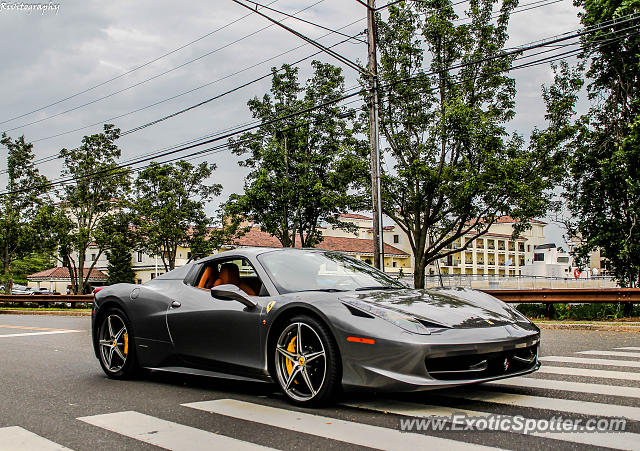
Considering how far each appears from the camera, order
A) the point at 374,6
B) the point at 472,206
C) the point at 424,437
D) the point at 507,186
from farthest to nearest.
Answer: the point at 472,206, the point at 507,186, the point at 374,6, the point at 424,437

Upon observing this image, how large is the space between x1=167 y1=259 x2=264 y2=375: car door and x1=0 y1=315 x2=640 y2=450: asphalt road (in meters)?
0.30

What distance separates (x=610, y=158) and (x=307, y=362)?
1812 centimetres

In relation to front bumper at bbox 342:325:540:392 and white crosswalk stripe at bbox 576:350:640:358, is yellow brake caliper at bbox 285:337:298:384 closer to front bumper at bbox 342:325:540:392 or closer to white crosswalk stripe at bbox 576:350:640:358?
front bumper at bbox 342:325:540:392

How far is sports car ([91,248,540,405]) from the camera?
157 inches

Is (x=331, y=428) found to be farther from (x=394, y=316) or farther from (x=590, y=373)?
(x=590, y=373)

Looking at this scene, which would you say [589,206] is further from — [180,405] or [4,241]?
[4,241]

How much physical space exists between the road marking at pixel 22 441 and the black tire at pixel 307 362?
1652 mm

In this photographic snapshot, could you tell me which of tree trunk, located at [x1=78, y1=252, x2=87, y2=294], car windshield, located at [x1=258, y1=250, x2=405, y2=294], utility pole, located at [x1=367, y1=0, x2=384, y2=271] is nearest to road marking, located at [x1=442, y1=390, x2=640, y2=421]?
car windshield, located at [x1=258, y1=250, x2=405, y2=294]

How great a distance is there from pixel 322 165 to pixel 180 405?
4119cm

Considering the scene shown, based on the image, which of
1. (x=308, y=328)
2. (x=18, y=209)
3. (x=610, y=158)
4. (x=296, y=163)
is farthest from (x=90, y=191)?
(x=308, y=328)

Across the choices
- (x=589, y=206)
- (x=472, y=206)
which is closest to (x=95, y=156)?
(x=472, y=206)

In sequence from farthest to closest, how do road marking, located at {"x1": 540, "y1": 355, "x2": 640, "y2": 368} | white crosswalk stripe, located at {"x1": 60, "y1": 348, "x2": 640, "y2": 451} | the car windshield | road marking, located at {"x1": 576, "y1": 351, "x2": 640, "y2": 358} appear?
road marking, located at {"x1": 576, "y1": 351, "x2": 640, "y2": 358}, road marking, located at {"x1": 540, "y1": 355, "x2": 640, "y2": 368}, the car windshield, white crosswalk stripe, located at {"x1": 60, "y1": 348, "x2": 640, "y2": 451}

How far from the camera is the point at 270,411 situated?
4312mm

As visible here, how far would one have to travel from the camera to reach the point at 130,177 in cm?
4919
